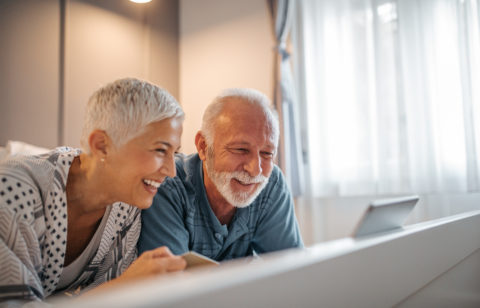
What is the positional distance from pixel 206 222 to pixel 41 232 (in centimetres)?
59

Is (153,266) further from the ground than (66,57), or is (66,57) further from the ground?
(66,57)

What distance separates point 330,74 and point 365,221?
2.23 metres

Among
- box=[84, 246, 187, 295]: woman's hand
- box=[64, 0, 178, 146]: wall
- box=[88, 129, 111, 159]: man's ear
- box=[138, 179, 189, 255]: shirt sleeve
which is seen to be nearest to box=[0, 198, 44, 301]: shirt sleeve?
box=[84, 246, 187, 295]: woman's hand

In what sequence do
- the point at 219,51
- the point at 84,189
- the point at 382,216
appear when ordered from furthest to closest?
the point at 219,51
the point at 84,189
the point at 382,216

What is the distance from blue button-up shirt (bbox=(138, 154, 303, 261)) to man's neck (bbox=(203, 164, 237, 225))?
0.13 ft

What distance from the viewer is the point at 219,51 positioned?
3.66 meters

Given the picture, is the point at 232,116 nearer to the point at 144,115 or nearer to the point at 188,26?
the point at 144,115

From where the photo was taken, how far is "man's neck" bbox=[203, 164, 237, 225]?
146cm

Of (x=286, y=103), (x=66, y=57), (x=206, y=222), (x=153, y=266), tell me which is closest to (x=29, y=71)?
(x=66, y=57)

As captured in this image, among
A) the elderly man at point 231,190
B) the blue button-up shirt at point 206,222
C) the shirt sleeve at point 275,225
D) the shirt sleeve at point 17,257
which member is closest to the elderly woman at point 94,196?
the shirt sleeve at point 17,257

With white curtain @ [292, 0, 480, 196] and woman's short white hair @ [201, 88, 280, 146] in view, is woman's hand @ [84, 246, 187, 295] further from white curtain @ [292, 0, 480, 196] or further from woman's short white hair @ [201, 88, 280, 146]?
white curtain @ [292, 0, 480, 196]

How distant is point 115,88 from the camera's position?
100 cm

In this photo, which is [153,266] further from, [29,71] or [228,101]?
[29,71]

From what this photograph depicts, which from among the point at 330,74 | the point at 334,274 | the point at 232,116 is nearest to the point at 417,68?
the point at 330,74
